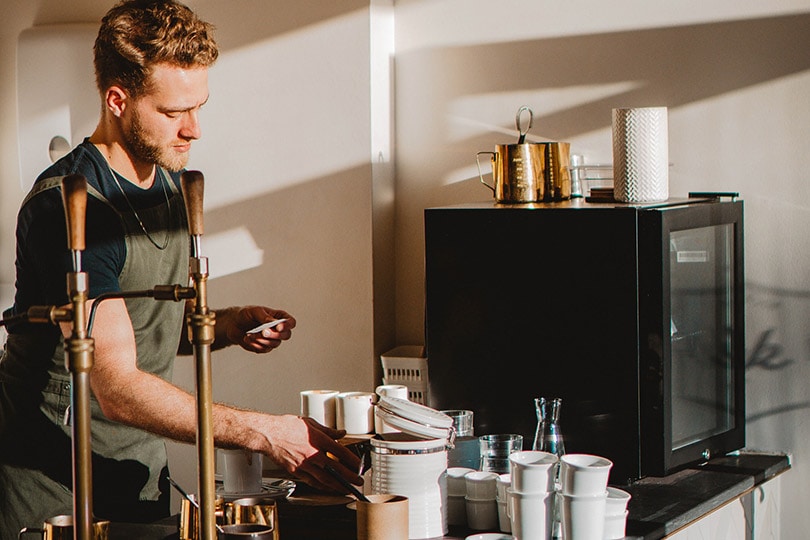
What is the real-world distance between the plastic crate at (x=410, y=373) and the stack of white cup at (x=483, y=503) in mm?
826

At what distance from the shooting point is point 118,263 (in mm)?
2307

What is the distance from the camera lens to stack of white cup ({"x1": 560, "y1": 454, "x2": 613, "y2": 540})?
1843 mm

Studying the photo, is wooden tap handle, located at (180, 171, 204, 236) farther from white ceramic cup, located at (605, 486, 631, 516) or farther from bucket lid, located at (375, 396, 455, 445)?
white ceramic cup, located at (605, 486, 631, 516)

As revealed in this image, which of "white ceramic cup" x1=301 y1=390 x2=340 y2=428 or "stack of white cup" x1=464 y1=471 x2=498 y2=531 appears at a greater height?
"white ceramic cup" x1=301 y1=390 x2=340 y2=428

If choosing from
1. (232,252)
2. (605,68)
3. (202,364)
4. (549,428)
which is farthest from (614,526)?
(232,252)

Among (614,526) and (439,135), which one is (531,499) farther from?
(439,135)

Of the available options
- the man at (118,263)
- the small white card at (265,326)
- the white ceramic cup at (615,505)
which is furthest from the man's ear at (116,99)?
the white ceramic cup at (615,505)

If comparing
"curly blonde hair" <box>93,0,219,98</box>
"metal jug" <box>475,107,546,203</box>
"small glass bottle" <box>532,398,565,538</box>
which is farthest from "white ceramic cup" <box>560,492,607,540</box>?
"curly blonde hair" <box>93,0,219,98</box>

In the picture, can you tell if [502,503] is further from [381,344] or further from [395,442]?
[381,344]

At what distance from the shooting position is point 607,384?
235 centimetres

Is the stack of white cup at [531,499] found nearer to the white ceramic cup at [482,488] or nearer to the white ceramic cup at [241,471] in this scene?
the white ceramic cup at [482,488]

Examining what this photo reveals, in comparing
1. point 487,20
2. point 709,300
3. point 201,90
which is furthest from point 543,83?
point 201,90

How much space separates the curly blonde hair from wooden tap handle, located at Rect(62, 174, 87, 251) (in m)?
1.07

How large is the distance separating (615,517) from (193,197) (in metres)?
0.98
